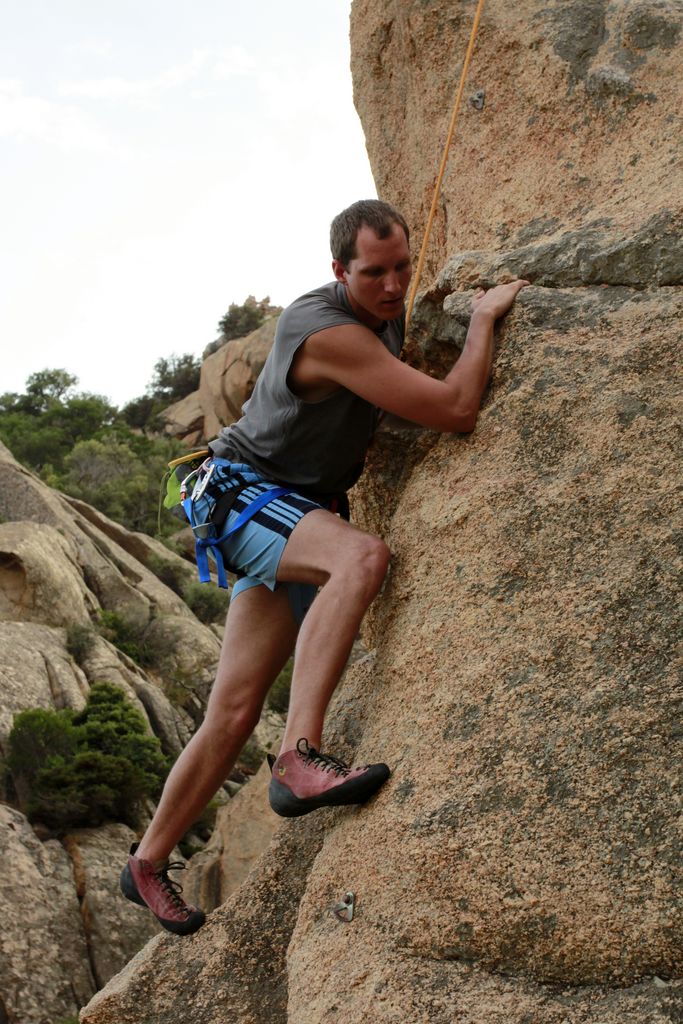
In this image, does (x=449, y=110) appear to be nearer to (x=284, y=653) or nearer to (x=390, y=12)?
(x=390, y=12)

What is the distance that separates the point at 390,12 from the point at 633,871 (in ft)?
16.0

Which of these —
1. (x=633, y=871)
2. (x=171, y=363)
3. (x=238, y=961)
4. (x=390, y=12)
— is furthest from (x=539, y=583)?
(x=171, y=363)

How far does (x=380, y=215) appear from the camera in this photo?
407 cm

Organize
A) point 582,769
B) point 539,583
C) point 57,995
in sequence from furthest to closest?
point 57,995, point 539,583, point 582,769

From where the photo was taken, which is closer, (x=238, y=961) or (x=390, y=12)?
(x=238, y=961)

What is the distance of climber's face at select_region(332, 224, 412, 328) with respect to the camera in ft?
13.3

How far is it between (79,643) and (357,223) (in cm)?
1855

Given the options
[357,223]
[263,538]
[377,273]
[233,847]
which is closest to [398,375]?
[377,273]

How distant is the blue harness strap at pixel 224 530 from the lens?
4.17m

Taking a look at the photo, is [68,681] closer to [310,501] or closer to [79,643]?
[79,643]

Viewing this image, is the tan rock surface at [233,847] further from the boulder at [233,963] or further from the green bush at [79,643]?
the boulder at [233,963]

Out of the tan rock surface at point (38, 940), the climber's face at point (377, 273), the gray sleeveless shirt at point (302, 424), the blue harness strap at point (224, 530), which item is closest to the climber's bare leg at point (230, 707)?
the blue harness strap at point (224, 530)

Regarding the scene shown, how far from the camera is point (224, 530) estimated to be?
4238 mm

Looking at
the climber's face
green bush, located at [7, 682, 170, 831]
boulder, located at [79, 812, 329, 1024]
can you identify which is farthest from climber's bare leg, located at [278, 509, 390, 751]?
green bush, located at [7, 682, 170, 831]
